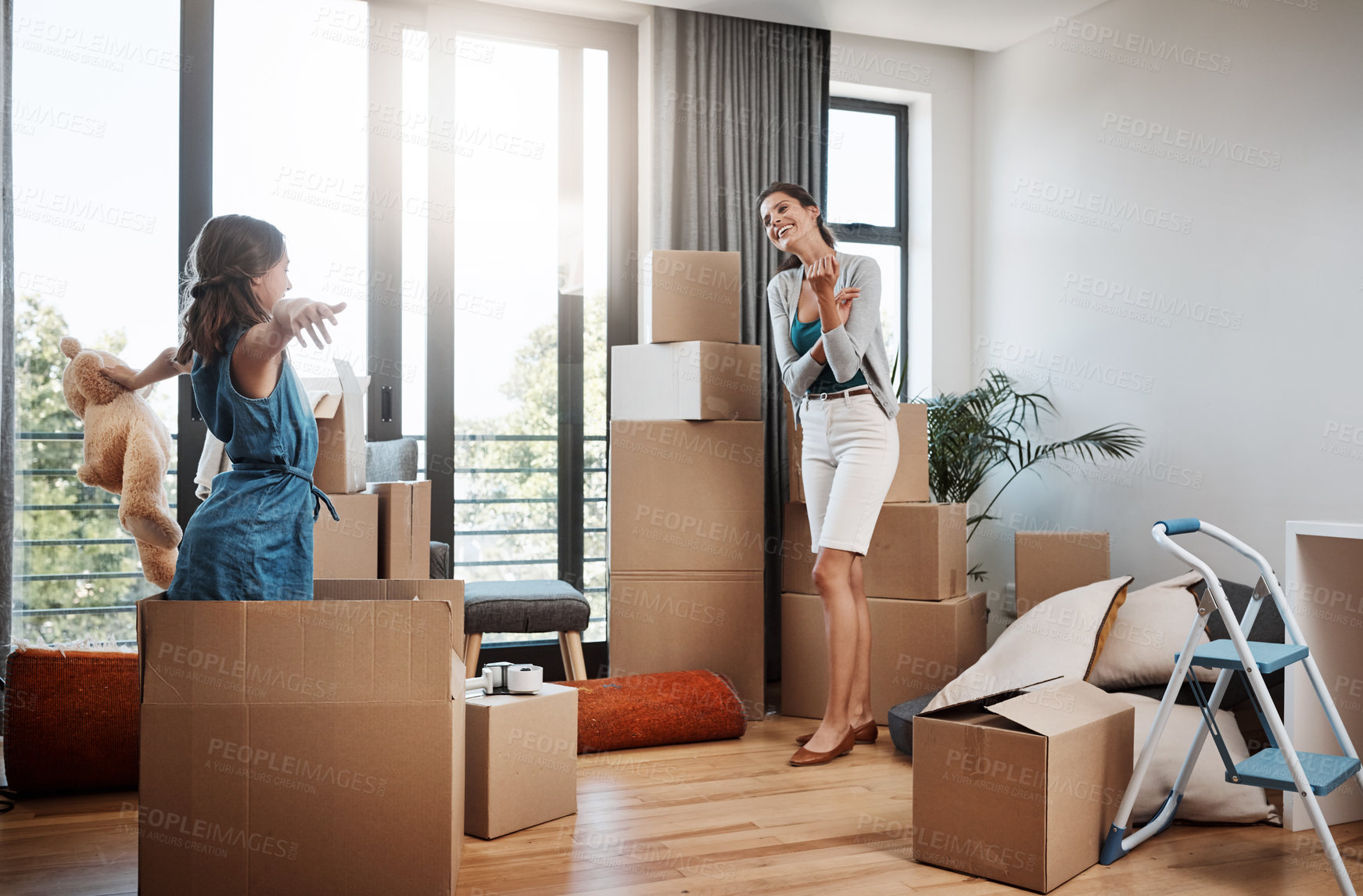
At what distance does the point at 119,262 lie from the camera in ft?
10.2

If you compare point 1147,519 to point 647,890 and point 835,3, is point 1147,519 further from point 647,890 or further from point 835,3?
point 647,890

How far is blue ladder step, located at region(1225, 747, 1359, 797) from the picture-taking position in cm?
175

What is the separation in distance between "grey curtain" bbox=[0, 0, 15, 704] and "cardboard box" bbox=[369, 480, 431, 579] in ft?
3.98

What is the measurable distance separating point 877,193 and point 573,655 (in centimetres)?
231

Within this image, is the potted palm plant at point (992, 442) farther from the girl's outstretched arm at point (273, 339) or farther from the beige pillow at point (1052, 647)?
the girl's outstretched arm at point (273, 339)

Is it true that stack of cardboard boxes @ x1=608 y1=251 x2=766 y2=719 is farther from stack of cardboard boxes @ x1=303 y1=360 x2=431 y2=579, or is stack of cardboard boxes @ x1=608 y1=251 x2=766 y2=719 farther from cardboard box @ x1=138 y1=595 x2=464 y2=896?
cardboard box @ x1=138 y1=595 x2=464 y2=896

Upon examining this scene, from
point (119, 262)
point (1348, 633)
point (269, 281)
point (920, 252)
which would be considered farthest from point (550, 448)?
point (1348, 633)

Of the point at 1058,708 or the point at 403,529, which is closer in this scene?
the point at 1058,708

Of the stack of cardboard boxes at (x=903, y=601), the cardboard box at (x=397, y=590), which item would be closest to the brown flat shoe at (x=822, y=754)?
the stack of cardboard boxes at (x=903, y=601)

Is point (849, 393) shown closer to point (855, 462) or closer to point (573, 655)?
point (855, 462)

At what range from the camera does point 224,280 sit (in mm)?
1617

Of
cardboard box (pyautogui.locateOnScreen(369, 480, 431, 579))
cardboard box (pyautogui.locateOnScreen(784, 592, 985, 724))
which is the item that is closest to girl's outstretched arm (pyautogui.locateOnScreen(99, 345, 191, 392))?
cardboard box (pyautogui.locateOnScreen(369, 480, 431, 579))

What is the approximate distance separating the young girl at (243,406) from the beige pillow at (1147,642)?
1.96 meters

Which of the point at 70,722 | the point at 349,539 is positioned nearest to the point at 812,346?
the point at 349,539
